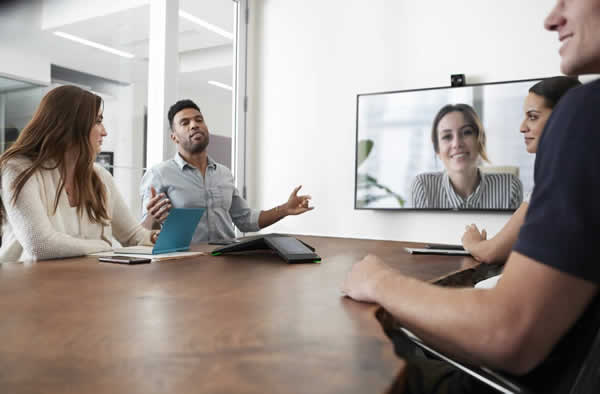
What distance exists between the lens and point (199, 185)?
312cm

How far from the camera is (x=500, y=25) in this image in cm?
333

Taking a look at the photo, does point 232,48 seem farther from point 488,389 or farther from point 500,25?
point 488,389

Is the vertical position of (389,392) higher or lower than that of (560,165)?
lower

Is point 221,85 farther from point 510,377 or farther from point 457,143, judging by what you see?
point 510,377

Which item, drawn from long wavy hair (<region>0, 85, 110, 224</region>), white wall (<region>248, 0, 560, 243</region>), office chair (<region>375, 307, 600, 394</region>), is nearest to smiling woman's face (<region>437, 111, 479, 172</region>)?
white wall (<region>248, 0, 560, 243</region>)

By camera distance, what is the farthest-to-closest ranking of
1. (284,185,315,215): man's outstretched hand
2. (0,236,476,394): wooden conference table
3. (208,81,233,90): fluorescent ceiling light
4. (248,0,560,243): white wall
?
(208,81,233,90): fluorescent ceiling light → (248,0,560,243): white wall → (284,185,315,215): man's outstretched hand → (0,236,476,394): wooden conference table

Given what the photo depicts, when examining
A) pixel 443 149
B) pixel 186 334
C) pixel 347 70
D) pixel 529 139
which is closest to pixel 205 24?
pixel 347 70

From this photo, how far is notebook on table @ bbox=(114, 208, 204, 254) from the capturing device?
5.18ft

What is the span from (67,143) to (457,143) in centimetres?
264

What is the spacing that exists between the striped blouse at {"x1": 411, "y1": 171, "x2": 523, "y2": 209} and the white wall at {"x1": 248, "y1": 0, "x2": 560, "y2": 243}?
0.11 m

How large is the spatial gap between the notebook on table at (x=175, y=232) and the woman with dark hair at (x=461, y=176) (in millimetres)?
2269

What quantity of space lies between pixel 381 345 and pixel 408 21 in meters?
3.56

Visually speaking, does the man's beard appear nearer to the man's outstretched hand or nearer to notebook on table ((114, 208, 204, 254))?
the man's outstretched hand

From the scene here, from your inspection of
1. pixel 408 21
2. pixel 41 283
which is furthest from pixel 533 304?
pixel 408 21
